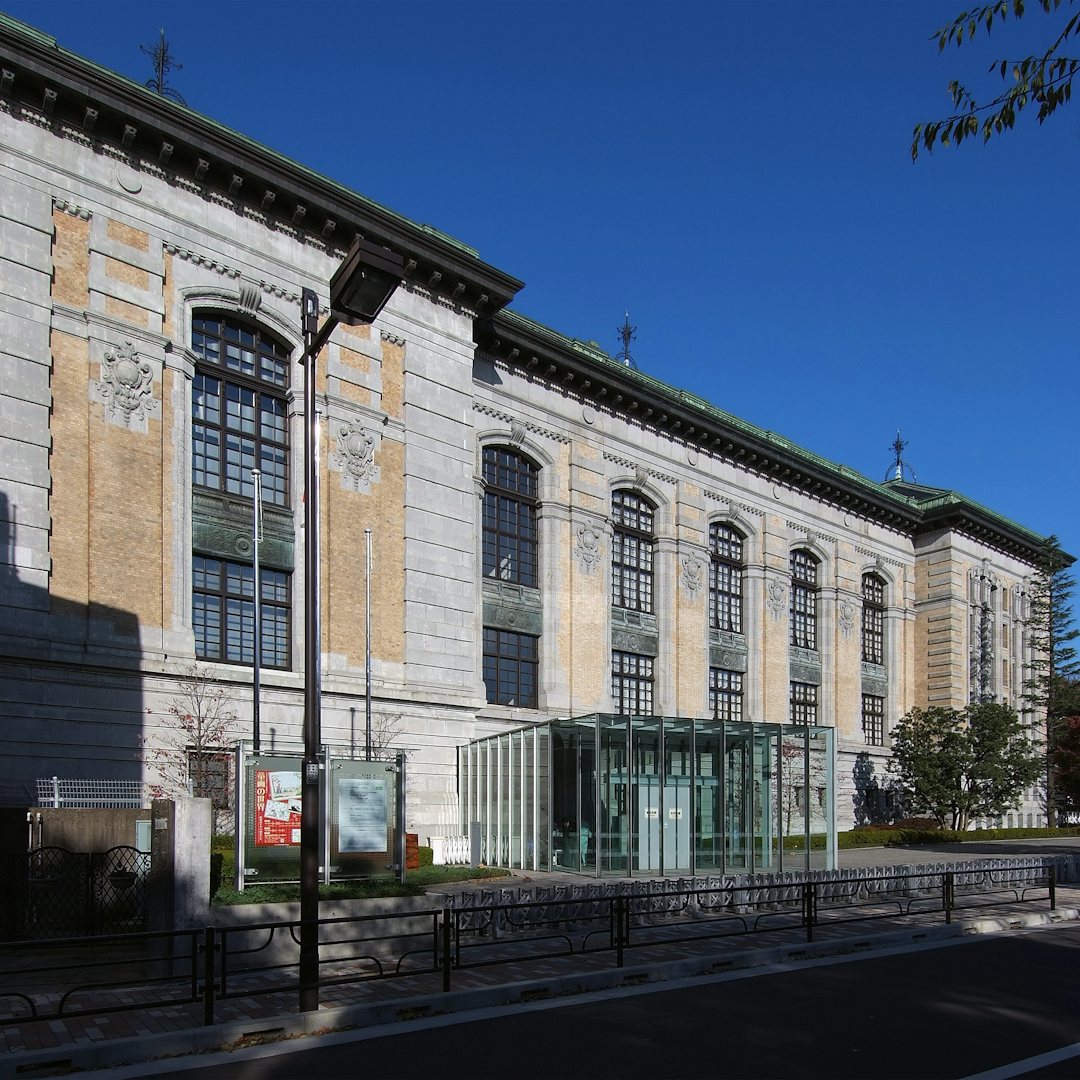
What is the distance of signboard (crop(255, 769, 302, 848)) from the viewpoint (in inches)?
728

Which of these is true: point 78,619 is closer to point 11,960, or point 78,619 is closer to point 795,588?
point 11,960

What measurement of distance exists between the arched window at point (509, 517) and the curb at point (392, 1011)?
21792mm

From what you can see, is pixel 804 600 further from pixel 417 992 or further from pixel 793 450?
pixel 417 992

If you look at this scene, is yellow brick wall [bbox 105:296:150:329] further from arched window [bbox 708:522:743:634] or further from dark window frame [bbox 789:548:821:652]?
dark window frame [bbox 789:548:821:652]

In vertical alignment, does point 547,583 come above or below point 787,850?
above

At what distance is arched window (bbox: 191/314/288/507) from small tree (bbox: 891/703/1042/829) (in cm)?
3509

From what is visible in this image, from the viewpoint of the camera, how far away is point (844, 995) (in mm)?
14039

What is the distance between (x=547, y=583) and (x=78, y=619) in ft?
57.5

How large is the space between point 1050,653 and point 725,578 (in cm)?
3023

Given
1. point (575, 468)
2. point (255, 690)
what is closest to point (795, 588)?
point (575, 468)

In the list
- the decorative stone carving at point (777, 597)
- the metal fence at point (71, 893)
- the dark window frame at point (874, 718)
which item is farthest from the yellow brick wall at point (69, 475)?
the dark window frame at point (874, 718)

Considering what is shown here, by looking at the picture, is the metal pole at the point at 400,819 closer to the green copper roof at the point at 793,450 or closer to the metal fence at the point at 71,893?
the metal fence at the point at 71,893

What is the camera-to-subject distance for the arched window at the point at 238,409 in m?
29.9

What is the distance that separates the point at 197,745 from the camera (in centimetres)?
2664
